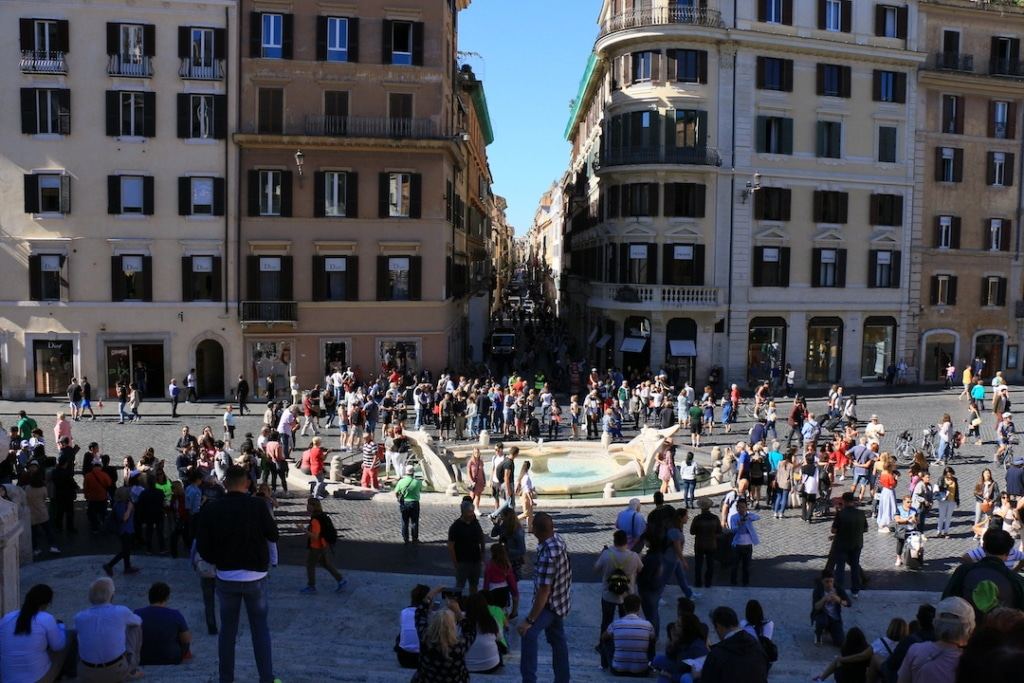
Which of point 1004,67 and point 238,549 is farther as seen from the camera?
point 1004,67

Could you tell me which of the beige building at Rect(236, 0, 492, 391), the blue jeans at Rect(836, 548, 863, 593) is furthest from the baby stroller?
the beige building at Rect(236, 0, 492, 391)

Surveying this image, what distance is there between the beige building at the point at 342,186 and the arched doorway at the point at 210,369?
1.74 m

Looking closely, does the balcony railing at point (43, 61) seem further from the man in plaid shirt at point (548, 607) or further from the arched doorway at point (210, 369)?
the man in plaid shirt at point (548, 607)

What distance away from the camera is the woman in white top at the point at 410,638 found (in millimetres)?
9742

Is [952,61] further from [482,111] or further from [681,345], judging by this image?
[482,111]

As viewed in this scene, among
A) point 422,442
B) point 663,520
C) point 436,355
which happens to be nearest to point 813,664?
point 663,520

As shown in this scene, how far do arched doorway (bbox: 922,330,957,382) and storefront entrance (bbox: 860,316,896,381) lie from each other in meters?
2.00

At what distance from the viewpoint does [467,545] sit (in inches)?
478

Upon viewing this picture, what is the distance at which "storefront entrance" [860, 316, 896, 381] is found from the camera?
4278cm

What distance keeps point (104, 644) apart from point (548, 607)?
4034 millimetres

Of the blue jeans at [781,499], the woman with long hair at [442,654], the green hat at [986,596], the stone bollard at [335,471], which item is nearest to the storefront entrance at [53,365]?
the stone bollard at [335,471]

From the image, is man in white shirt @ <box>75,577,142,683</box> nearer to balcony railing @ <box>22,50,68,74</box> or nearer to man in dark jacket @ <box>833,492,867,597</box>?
man in dark jacket @ <box>833,492,867,597</box>

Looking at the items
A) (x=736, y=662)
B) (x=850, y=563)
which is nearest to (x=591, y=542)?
(x=850, y=563)

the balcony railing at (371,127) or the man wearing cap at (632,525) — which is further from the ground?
the balcony railing at (371,127)
